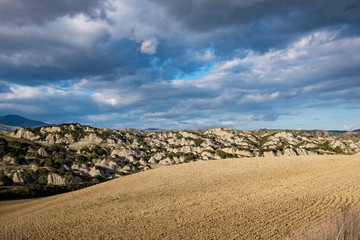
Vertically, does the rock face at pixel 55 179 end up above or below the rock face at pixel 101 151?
below

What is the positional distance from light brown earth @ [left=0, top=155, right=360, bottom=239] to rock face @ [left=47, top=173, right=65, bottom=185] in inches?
1064

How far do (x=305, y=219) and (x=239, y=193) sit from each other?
31.1 feet

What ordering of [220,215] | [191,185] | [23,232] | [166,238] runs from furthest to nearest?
[191,185]
[23,232]
[220,215]
[166,238]

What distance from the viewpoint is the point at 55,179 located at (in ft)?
202

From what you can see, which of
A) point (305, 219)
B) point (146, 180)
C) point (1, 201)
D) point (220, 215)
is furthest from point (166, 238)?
point (1, 201)

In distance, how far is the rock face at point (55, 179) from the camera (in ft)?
200

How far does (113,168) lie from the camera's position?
8856cm

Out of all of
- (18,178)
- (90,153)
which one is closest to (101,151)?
(90,153)

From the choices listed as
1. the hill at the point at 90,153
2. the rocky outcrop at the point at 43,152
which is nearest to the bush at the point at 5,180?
the hill at the point at 90,153

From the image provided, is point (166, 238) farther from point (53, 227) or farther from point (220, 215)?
point (53, 227)

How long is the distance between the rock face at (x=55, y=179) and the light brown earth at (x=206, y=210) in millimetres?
27029

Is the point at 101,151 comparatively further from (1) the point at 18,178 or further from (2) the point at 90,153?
(1) the point at 18,178

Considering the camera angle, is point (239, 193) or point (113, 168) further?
point (113, 168)

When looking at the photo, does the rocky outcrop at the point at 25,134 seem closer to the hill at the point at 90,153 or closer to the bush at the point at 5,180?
the hill at the point at 90,153
